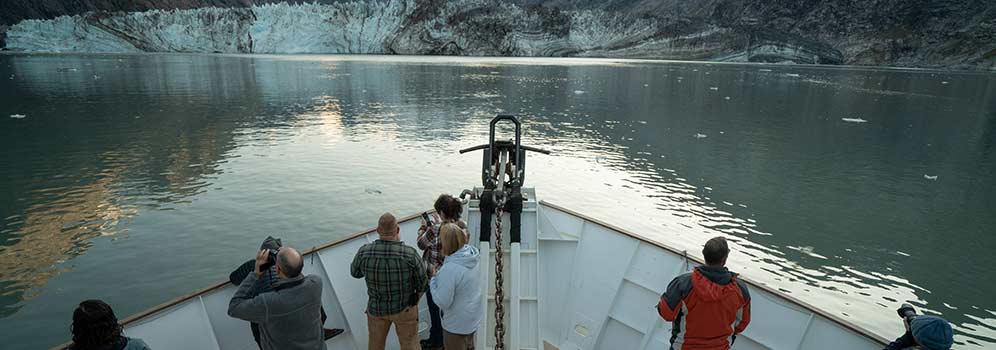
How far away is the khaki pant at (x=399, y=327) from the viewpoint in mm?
3983

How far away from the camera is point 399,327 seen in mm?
4051

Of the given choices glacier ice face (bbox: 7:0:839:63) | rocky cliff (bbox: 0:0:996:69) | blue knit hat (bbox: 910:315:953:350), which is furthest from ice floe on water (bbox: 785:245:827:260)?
rocky cliff (bbox: 0:0:996:69)

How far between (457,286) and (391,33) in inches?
3242

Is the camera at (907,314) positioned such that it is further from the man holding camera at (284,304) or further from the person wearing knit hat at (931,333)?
the man holding camera at (284,304)

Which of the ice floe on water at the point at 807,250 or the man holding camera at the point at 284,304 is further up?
the man holding camera at the point at 284,304

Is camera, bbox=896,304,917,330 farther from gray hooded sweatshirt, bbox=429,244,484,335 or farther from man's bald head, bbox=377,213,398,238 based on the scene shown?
man's bald head, bbox=377,213,398,238

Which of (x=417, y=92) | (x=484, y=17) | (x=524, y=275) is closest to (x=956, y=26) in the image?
(x=484, y=17)

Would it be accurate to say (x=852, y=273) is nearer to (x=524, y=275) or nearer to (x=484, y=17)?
(x=524, y=275)

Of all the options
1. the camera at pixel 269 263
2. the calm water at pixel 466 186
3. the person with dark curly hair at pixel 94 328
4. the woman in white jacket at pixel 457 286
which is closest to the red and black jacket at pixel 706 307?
the woman in white jacket at pixel 457 286

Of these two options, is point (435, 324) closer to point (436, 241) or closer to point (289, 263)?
point (436, 241)

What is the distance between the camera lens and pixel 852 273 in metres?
8.06

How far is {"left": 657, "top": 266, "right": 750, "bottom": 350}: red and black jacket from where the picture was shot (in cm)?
340

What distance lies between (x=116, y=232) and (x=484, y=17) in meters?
77.5

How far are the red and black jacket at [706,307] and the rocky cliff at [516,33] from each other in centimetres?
7872
